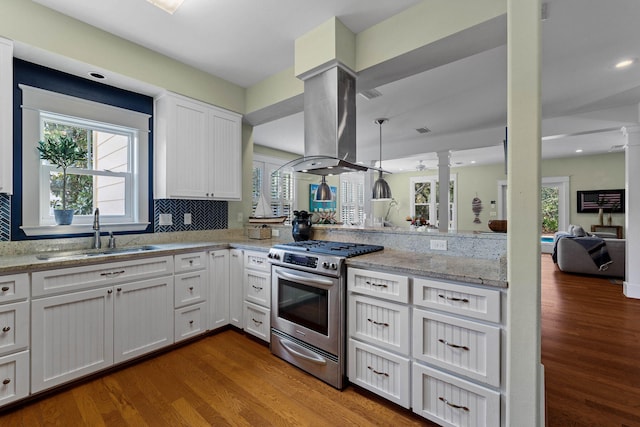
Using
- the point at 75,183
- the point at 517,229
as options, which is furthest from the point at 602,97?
the point at 75,183

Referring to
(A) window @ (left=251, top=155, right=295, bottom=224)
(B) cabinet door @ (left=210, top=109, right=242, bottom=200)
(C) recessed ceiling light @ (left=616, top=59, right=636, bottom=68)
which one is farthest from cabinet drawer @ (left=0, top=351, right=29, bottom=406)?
(C) recessed ceiling light @ (left=616, top=59, right=636, bottom=68)

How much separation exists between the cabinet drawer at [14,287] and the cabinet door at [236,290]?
1.43 metres

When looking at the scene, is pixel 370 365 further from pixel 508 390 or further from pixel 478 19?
pixel 478 19

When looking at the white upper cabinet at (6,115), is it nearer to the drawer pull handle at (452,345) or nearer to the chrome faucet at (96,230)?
the chrome faucet at (96,230)

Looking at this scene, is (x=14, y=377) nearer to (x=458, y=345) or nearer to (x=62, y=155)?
(x=62, y=155)

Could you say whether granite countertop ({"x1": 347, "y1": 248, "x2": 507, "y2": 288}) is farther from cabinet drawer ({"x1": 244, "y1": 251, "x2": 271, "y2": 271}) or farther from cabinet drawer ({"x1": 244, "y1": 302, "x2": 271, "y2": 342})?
cabinet drawer ({"x1": 244, "y1": 302, "x2": 271, "y2": 342})

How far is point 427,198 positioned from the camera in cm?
969

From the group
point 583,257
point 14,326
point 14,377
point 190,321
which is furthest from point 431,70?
point 583,257

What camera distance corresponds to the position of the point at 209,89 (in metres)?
3.02

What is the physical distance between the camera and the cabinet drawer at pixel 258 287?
2.49 m

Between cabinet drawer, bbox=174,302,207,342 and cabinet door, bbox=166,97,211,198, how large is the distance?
3.56 feet

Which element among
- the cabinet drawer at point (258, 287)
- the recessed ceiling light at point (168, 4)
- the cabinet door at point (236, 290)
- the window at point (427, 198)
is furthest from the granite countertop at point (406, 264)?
the window at point (427, 198)

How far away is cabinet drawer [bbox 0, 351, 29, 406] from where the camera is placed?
166cm

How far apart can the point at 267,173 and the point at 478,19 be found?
462 cm
